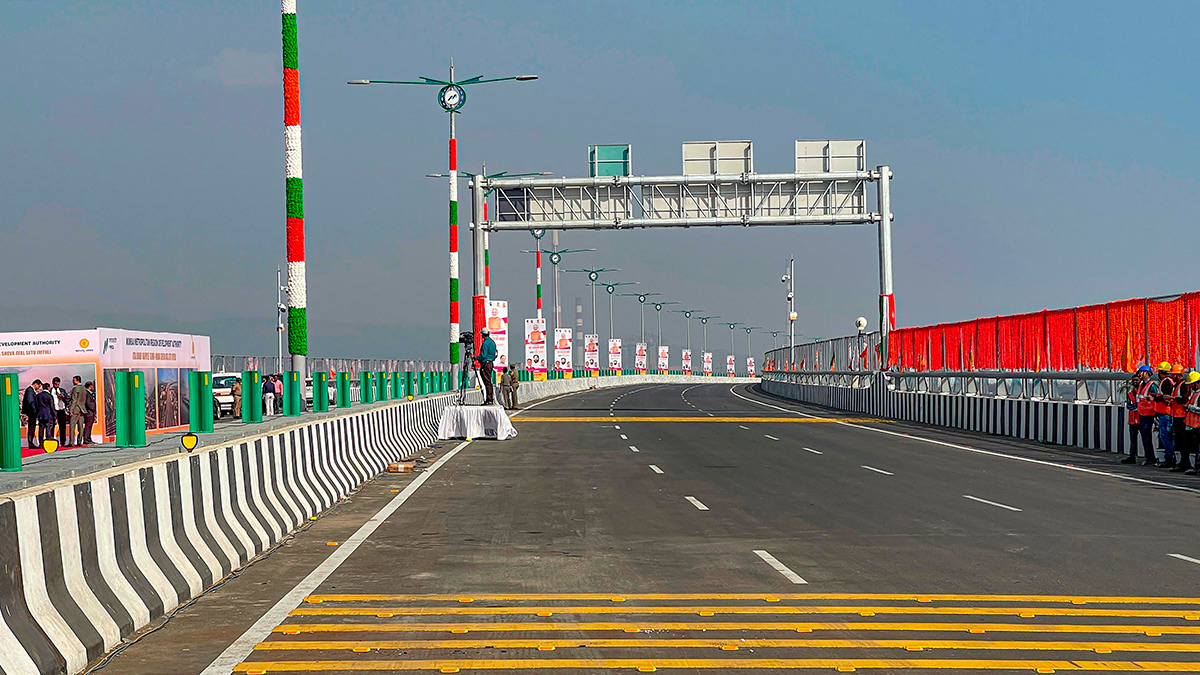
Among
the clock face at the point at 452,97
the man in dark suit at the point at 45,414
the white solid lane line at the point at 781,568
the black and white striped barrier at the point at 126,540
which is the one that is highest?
the clock face at the point at 452,97

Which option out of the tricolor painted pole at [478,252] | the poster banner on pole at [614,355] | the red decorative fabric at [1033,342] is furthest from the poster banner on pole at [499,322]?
the poster banner on pole at [614,355]

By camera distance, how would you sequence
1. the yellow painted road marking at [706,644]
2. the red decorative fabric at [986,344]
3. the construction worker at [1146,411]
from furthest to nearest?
the red decorative fabric at [986,344]
the construction worker at [1146,411]
the yellow painted road marking at [706,644]

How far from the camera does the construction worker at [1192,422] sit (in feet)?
66.5

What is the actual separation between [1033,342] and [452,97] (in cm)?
1781

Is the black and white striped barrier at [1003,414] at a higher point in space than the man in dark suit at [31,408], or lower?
lower

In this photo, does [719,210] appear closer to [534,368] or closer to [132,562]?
[534,368]

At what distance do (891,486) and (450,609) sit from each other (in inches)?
418

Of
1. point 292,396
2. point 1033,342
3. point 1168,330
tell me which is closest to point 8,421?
point 292,396

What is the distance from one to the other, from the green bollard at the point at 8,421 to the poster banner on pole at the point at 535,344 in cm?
6234

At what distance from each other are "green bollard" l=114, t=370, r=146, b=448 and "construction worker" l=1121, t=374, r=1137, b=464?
1617 centimetres

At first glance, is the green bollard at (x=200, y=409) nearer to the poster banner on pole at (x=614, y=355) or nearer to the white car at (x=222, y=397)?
the white car at (x=222, y=397)

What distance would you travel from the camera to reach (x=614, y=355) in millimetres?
128625

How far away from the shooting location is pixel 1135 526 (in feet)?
45.3

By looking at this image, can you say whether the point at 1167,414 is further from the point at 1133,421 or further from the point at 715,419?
the point at 715,419
